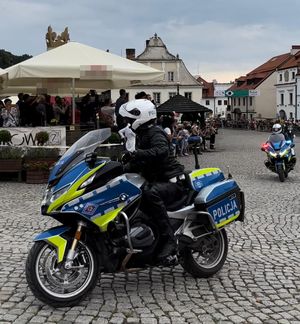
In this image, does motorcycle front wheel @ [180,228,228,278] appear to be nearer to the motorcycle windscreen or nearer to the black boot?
the black boot

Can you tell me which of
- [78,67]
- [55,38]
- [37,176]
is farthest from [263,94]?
[37,176]

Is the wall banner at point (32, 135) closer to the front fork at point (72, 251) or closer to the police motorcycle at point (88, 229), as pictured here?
Result: the police motorcycle at point (88, 229)

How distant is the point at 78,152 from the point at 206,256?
1.72 meters

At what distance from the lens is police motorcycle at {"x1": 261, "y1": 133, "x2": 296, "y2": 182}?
42.7 ft

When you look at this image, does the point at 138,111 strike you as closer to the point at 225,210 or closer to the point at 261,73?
the point at 225,210

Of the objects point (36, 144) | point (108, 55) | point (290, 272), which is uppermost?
point (108, 55)

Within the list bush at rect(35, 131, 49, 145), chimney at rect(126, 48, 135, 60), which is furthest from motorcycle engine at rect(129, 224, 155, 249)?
chimney at rect(126, 48, 135, 60)

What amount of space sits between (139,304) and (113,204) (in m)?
0.85

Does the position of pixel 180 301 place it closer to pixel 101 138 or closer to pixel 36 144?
pixel 101 138

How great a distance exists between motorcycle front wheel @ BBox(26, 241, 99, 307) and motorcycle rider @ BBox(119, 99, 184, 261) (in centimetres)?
63

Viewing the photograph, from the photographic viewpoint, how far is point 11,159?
1230 centimetres

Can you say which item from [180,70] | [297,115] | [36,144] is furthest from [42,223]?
[297,115]

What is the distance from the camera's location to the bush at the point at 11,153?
12.3m

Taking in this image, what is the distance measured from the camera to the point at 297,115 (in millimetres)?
72875
